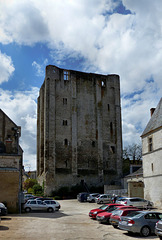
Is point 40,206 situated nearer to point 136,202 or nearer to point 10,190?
point 10,190

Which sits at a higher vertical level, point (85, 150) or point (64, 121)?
point (64, 121)

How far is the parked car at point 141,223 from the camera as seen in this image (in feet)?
52.0

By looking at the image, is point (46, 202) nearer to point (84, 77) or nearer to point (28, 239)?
point (28, 239)

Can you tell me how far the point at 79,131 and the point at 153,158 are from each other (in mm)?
29299

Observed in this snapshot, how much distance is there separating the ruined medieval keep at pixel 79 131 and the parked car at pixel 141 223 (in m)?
39.9

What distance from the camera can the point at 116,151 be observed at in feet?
207

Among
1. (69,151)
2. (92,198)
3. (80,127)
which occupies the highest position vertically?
(80,127)

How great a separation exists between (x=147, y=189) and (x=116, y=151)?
1162 inches

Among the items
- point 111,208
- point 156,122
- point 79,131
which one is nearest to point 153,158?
point 156,122

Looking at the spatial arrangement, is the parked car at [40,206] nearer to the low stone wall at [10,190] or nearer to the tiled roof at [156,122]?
the low stone wall at [10,190]

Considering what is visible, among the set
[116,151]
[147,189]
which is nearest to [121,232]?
[147,189]

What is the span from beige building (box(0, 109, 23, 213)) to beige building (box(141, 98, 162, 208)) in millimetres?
14459

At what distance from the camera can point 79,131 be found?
199 feet

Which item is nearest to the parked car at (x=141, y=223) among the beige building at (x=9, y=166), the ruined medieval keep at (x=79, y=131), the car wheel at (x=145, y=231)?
the car wheel at (x=145, y=231)
